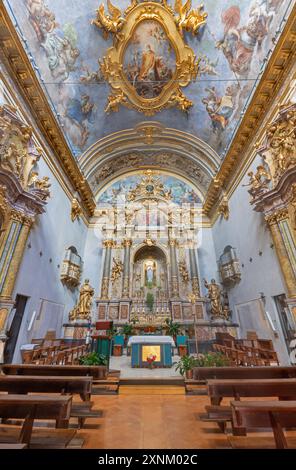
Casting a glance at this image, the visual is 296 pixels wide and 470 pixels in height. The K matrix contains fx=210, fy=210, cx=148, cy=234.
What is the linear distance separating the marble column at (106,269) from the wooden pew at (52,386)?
9435 millimetres

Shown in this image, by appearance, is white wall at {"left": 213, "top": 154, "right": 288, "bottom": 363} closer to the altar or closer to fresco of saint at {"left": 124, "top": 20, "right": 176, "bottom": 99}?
the altar

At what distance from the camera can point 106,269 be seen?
12.6m

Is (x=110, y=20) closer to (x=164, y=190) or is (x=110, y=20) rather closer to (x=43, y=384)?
(x=164, y=190)

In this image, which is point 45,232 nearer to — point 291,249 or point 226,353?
point 226,353

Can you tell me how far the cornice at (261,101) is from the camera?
5953 millimetres

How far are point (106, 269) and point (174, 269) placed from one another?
406 centimetres

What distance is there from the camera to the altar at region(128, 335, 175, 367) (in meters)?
6.47

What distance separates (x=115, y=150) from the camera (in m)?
13.5

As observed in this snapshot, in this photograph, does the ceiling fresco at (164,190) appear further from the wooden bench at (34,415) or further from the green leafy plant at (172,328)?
the wooden bench at (34,415)

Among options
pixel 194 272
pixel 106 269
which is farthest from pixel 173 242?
pixel 106 269

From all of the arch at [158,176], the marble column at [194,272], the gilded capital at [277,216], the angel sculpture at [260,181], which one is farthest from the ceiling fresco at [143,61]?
the marble column at [194,272]

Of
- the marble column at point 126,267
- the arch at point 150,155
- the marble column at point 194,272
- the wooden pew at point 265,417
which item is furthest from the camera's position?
the arch at point 150,155

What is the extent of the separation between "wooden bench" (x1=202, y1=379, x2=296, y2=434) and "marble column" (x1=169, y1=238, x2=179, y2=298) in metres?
9.42
